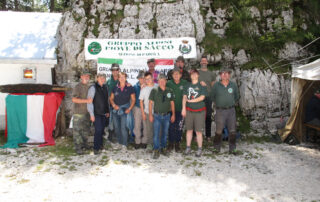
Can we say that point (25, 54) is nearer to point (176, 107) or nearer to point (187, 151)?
point (176, 107)

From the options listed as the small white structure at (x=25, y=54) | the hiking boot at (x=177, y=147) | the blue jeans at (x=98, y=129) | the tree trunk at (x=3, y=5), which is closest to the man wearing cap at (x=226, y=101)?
the hiking boot at (x=177, y=147)

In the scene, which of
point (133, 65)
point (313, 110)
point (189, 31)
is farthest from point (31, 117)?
point (313, 110)

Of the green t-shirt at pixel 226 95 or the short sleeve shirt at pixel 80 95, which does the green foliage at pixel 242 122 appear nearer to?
the green t-shirt at pixel 226 95

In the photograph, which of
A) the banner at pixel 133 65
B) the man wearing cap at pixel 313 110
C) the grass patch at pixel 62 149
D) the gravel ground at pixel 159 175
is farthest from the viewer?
the banner at pixel 133 65

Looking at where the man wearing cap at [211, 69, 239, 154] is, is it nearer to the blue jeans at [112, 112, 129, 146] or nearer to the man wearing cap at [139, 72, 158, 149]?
the man wearing cap at [139, 72, 158, 149]

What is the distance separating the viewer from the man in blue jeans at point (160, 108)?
216 inches

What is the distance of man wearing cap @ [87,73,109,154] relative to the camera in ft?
18.6

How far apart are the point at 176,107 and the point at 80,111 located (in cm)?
228

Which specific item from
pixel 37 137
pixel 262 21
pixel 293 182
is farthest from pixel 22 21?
pixel 293 182

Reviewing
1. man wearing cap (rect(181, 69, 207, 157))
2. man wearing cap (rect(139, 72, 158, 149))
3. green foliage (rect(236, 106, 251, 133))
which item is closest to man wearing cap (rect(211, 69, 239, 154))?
man wearing cap (rect(181, 69, 207, 157))

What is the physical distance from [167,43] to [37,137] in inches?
187

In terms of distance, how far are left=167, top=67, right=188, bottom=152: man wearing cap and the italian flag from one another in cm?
331

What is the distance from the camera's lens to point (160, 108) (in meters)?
5.49

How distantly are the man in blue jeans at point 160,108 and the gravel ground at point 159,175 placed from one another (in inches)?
17.4
